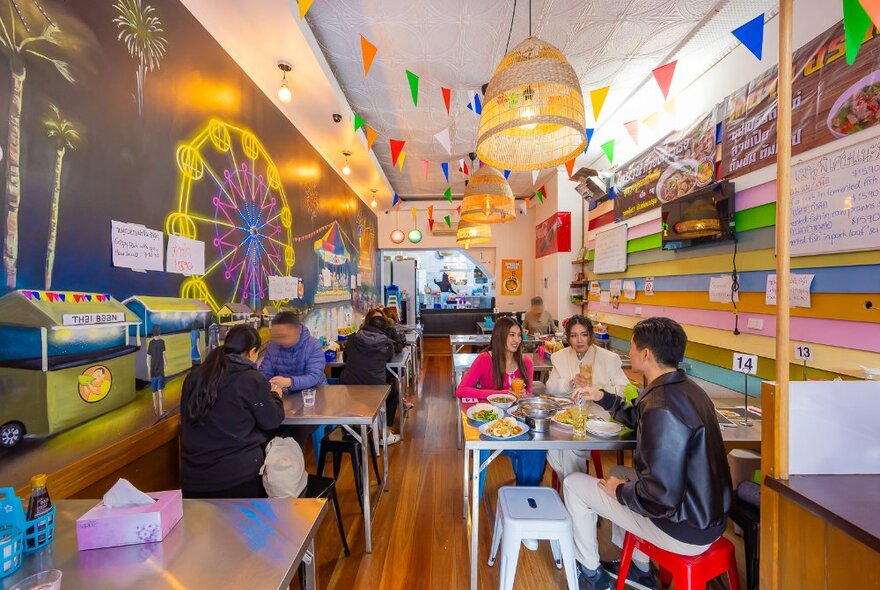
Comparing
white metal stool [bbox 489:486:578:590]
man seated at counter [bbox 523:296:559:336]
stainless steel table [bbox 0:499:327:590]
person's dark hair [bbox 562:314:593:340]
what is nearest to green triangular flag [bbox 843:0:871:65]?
person's dark hair [bbox 562:314:593:340]

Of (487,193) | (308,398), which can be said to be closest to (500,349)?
(487,193)

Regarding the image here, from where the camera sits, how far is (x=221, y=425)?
1846 millimetres

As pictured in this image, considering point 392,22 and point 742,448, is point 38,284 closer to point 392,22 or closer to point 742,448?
point 392,22

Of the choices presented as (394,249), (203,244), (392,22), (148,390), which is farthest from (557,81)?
(394,249)

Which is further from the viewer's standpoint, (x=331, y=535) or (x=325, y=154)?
(x=325, y=154)

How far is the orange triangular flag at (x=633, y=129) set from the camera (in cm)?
449

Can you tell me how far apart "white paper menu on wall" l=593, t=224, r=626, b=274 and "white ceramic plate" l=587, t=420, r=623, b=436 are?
341 centimetres

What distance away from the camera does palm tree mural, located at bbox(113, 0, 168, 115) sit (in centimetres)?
186

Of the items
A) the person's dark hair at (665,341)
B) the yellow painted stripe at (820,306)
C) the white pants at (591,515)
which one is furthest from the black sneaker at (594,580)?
the yellow painted stripe at (820,306)

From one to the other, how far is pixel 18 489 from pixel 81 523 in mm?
506

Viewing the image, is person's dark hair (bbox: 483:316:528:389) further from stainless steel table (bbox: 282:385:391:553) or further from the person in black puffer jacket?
the person in black puffer jacket

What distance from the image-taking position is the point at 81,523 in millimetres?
1115

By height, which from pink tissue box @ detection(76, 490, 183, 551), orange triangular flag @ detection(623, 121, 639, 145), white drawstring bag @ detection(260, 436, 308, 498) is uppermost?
orange triangular flag @ detection(623, 121, 639, 145)

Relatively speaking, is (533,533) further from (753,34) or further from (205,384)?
(753,34)
